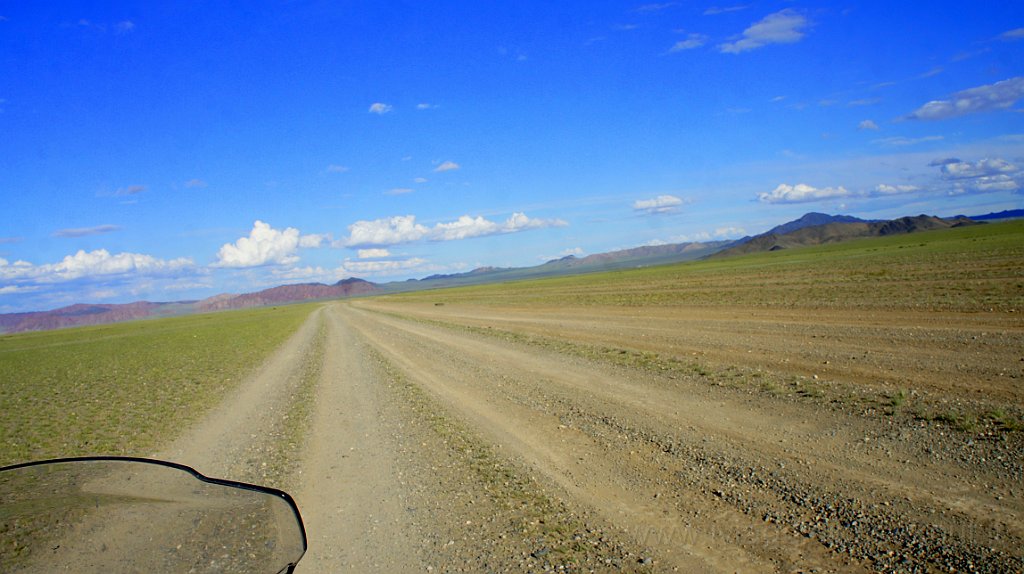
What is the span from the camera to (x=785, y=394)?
9258 mm

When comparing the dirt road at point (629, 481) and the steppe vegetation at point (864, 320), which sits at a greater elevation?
the dirt road at point (629, 481)

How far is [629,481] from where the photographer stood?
607 centimetres

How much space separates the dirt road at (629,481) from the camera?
4453mm

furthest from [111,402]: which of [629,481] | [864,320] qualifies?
[864,320]

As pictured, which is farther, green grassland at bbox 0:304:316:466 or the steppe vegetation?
green grassland at bbox 0:304:316:466

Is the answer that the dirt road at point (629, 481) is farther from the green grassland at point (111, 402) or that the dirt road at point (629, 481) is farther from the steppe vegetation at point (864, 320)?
the green grassland at point (111, 402)

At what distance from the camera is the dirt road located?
445 centimetres

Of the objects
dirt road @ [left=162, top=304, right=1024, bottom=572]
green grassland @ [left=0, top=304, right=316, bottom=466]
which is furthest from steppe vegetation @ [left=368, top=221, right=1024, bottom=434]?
green grassland @ [left=0, top=304, right=316, bottom=466]

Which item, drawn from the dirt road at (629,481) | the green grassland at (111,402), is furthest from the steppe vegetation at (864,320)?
the green grassland at (111,402)

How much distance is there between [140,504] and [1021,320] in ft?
58.3

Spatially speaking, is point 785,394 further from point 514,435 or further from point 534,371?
point 534,371

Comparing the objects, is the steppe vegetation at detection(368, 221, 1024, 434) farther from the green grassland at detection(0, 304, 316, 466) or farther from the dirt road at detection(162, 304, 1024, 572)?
the green grassland at detection(0, 304, 316, 466)

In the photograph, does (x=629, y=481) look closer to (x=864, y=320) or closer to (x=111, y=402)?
(x=864, y=320)

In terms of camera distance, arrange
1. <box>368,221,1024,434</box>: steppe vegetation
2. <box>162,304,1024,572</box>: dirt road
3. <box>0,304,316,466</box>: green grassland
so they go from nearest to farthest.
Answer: <box>162,304,1024,572</box>: dirt road
<box>368,221,1024,434</box>: steppe vegetation
<box>0,304,316,466</box>: green grassland
